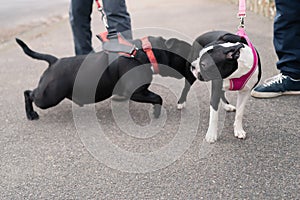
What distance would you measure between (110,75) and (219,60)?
0.82 meters

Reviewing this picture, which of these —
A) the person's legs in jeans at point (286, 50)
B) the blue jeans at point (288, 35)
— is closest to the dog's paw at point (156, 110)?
the person's legs in jeans at point (286, 50)

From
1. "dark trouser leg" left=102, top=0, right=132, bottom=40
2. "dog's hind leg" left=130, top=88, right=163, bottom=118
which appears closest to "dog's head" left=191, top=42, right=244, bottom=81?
"dog's hind leg" left=130, top=88, right=163, bottom=118

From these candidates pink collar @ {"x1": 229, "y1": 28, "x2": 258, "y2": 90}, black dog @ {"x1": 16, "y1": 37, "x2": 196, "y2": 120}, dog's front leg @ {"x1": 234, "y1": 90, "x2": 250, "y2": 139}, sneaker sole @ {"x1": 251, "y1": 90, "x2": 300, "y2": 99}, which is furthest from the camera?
sneaker sole @ {"x1": 251, "y1": 90, "x2": 300, "y2": 99}

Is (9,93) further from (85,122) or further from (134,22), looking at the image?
(134,22)

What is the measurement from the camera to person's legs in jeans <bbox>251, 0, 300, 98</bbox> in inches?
96.3

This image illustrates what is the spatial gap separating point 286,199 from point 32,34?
4825 millimetres

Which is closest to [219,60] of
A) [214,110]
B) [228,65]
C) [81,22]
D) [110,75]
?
[228,65]

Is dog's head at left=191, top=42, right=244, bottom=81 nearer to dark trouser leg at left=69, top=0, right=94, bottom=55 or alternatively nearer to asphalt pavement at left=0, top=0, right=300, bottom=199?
asphalt pavement at left=0, top=0, right=300, bottom=199

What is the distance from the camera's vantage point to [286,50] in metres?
2.57

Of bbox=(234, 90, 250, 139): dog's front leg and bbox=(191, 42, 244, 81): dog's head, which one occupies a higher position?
bbox=(191, 42, 244, 81): dog's head

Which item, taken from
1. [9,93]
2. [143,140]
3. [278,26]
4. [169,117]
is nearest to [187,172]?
[143,140]

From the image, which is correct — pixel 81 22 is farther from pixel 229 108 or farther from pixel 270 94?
pixel 270 94

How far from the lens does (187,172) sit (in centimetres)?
187

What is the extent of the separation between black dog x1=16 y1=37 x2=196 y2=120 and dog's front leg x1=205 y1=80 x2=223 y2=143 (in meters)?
0.35
